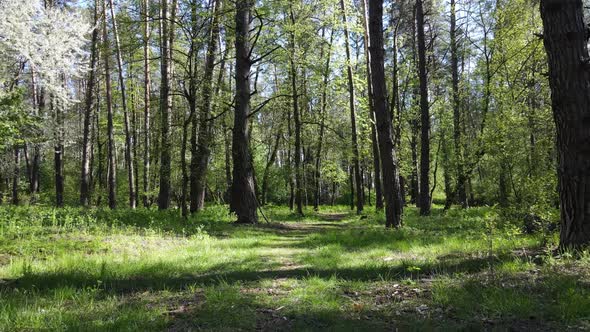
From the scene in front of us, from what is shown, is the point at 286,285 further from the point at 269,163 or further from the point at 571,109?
the point at 269,163

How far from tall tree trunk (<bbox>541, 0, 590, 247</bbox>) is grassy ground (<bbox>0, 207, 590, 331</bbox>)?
628 mm

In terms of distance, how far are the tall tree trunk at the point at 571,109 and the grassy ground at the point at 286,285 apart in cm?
63

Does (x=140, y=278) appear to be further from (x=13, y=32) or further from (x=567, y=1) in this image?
(x=13, y=32)

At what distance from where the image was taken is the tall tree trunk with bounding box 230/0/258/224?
1269 cm

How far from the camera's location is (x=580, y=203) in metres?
5.20

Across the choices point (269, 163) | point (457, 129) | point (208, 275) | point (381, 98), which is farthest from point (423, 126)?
point (269, 163)

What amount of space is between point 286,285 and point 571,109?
433cm

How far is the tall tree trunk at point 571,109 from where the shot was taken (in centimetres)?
521

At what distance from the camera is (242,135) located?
12.8 meters

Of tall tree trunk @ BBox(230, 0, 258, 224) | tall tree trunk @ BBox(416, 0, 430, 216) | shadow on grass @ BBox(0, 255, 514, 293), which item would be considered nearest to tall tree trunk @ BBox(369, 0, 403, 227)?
tall tree trunk @ BBox(230, 0, 258, 224)

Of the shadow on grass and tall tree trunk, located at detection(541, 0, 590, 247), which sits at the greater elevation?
tall tree trunk, located at detection(541, 0, 590, 247)

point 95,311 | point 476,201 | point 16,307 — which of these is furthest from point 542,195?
point 476,201

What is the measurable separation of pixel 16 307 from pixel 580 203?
644cm

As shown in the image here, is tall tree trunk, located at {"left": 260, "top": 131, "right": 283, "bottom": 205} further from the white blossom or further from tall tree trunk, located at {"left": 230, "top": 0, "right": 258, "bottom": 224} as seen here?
tall tree trunk, located at {"left": 230, "top": 0, "right": 258, "bottom": 224}
